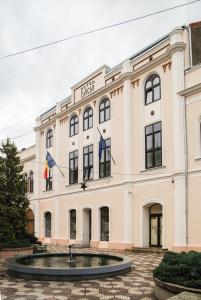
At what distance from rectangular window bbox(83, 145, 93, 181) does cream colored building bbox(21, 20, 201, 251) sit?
0.24 ft

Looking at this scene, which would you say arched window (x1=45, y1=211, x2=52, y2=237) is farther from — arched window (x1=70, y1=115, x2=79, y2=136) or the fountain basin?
the fountain basin

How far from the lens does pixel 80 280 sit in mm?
11750

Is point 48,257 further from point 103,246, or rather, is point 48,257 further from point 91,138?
point 91,138

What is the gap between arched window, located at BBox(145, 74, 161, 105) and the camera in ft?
74.1

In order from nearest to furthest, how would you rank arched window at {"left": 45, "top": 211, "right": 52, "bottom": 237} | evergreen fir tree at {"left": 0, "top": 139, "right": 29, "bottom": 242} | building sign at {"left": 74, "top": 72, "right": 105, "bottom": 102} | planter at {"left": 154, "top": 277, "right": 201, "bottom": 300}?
planter at {"left": 154, "top": 277, "right": 201, "bottom": 300}
evergreen fir tree at {"left": 0, "top": 139, "right": 29, "bottom": 242}
building sign at {"left": 74, "top": 72, "right": 105, "bottom": 102}
arched window at {"left": 45, "top": 211, "right": 52, "bottom": 237}

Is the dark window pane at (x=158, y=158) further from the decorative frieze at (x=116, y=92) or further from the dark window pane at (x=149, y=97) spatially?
the decorative frieze at (x=116, y=92)

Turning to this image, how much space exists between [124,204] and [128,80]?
7.69 meters

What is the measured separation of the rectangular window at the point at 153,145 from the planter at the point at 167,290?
1279 cm

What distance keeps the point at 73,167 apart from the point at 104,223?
6042 mm

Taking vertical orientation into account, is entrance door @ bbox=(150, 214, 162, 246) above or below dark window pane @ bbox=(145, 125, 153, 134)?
below

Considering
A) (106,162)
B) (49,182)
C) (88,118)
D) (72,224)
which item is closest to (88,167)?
(106,162)

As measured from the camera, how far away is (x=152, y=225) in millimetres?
22500

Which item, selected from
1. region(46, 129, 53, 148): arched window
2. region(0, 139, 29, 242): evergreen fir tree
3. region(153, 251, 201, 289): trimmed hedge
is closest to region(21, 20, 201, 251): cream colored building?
region(46, 129, 53, 148): arched window

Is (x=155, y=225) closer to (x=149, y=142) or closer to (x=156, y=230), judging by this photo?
(x=156, y=230)
